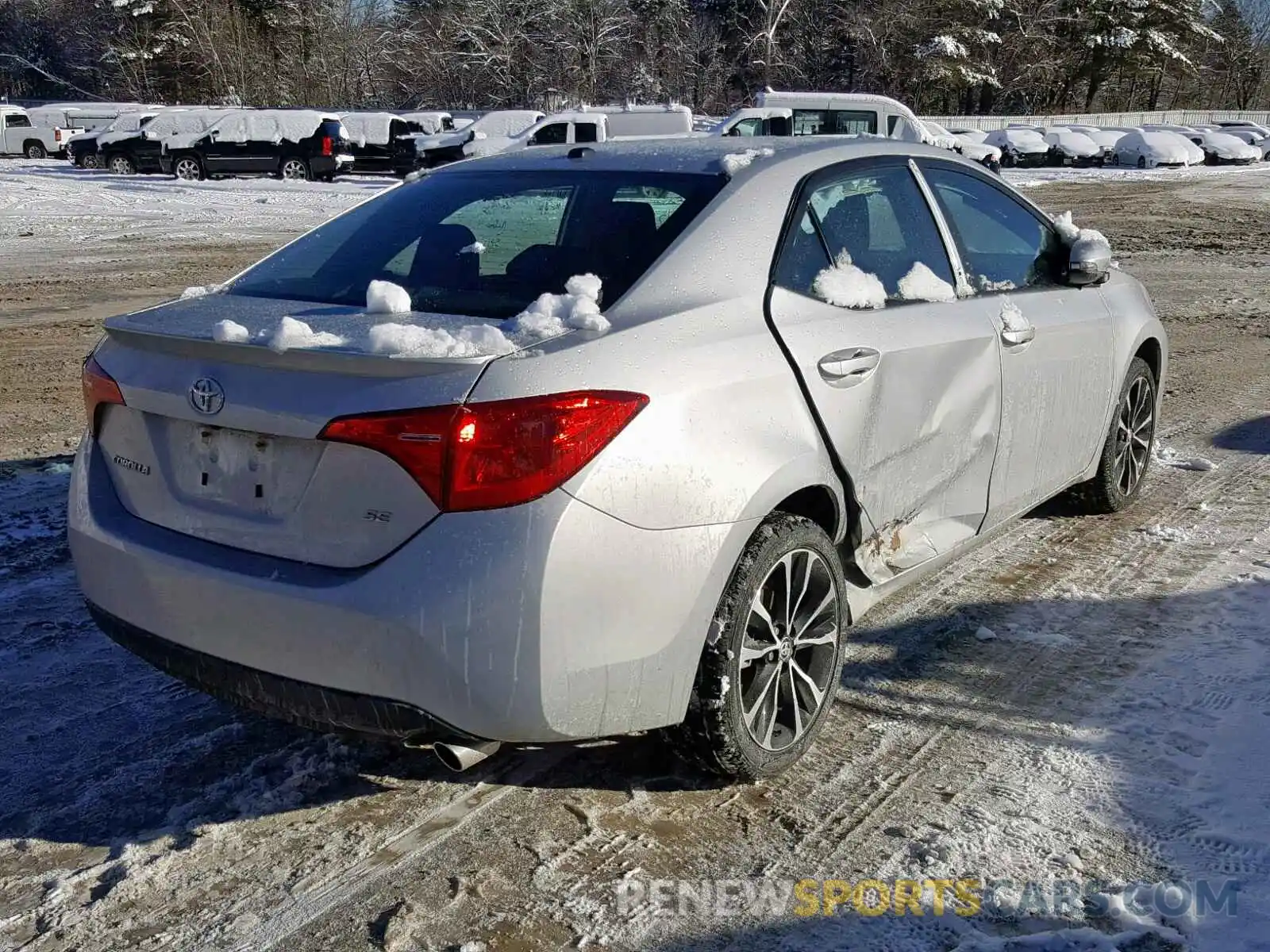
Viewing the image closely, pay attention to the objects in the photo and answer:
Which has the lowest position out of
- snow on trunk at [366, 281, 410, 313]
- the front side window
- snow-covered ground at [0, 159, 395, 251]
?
snow-covered ground at [0, 159, 395, 251]

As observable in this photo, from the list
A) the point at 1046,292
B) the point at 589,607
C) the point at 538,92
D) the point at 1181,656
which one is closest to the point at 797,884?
the point at 589,607

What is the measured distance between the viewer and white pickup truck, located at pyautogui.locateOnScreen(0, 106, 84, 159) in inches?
1607

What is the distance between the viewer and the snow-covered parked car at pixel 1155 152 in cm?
3694

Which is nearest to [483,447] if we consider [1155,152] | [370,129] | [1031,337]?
[1031,337]

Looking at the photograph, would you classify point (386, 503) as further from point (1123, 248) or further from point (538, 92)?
point (538, 92)

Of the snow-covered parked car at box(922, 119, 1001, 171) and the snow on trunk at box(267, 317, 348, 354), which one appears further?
the snow-covered parked car at box(922, 119, 1001, 171)

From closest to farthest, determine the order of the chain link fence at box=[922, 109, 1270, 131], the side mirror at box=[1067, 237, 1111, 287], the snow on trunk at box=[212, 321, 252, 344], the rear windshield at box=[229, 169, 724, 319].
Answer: the snow on trunk at box=[212, 321, 252, 344] → the rear windshield at box=[229, 169, 724, 319] → the side mirror at box=[1067, 237, 1111, 287] → the chain link fence at box=[922, 109, 1270, 131]

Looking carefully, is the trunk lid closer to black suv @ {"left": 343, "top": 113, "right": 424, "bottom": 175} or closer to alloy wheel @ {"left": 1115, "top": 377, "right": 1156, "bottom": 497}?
alloy wheel @ {"left": 1115, "top": 377, "right": 1156, "bottom": 497}

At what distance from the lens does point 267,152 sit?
29.2m

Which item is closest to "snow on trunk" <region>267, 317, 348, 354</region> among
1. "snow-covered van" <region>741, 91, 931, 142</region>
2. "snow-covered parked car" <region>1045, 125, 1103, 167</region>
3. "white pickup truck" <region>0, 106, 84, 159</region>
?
"snow-covered van" <region>741, 91, 931, 142</region>

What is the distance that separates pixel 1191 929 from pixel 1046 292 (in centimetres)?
258

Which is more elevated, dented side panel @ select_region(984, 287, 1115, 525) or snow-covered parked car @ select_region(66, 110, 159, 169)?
snow-covered parked car @ select_region(66, 110, 159, 169)

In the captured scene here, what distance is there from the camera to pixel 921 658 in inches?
159

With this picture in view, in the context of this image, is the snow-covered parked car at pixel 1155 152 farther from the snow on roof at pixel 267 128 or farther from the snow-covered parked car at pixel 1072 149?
the snow on roof at pixel 267 128
